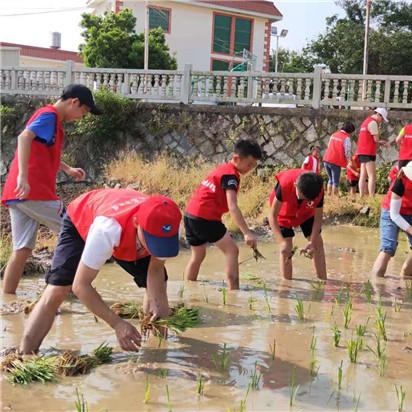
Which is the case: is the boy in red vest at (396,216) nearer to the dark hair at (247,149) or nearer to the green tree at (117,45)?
the dark hair at (247,149)

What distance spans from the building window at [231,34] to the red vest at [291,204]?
28255mm

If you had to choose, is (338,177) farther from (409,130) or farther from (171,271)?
(171,271)

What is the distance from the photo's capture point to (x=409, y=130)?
9391 millimetres

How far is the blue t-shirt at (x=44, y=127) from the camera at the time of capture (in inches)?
201

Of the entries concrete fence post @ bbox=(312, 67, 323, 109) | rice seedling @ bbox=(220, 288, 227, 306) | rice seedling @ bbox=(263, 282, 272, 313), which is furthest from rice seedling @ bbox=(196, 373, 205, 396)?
concrete fence post @ bbox=(312, 67, 323, 109)

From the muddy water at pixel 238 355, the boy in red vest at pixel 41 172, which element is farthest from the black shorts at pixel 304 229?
the boy in red vest at pixel 41 172

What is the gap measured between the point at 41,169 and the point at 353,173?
811 centimetres

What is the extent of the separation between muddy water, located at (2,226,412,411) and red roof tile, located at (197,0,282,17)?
28.3 metres

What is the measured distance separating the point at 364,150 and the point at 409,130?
2.28 m

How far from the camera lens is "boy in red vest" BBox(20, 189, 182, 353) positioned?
3.47m

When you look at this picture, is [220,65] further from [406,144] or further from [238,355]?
[238,355]

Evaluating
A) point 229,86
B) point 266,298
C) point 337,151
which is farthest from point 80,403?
point 229,86

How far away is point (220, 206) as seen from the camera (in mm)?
6199

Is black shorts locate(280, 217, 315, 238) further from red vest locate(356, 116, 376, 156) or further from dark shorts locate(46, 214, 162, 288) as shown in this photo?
red vest locate(356, 116, 376, 156)
